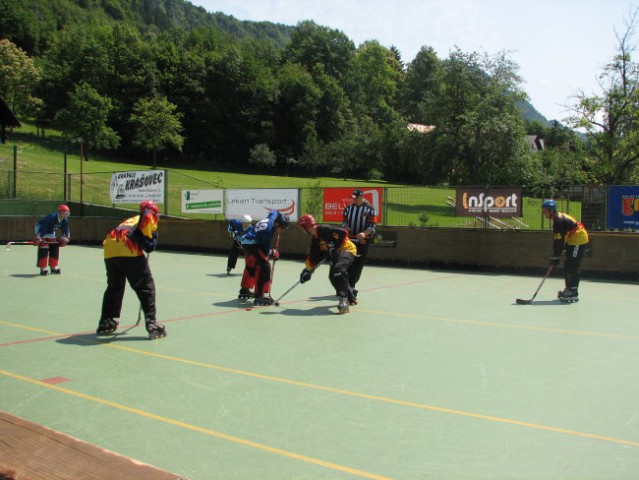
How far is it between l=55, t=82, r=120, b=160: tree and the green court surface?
59.6 metres

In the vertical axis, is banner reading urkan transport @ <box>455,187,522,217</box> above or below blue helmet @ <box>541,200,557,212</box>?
above

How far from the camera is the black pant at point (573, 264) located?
456 inches

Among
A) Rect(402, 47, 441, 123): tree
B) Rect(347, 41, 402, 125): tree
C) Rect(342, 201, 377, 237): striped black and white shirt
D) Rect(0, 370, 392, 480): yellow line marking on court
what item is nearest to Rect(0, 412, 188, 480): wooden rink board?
Rect(0, 370, 392, 480): yellow line marking on court

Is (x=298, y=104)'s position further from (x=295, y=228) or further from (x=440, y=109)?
(x=295, y=228)

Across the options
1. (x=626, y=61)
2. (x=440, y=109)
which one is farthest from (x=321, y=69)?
(x=626, y=61)

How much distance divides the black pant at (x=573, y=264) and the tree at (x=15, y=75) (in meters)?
69.4

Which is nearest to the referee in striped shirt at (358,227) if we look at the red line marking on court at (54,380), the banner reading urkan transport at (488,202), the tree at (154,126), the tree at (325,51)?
the red line marking on court at (54,380)

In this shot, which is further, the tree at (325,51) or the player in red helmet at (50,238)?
the tree at (325,51)

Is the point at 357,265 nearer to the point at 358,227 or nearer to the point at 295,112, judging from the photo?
the point at 358,227

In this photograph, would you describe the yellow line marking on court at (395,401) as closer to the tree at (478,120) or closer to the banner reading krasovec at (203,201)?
the banner reading krasovec at (203,201)

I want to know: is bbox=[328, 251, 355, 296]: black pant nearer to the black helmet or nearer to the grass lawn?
the black helmet

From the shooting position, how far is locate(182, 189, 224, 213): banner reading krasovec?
24156 mm

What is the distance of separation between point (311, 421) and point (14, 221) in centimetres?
2759

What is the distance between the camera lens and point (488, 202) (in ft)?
58.1
